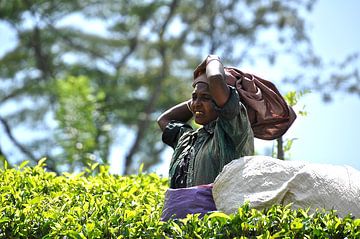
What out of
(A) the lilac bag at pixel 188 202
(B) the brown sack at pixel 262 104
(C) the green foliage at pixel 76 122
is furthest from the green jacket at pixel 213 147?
(C) the green foliage at pixel 76 122

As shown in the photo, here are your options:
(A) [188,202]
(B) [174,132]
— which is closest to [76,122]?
(B) [174,132]

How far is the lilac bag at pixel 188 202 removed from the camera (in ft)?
16.6

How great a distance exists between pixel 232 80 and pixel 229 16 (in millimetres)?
18158

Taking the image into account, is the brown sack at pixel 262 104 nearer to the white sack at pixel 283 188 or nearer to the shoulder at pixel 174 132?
the shoulder at pixel 174 132

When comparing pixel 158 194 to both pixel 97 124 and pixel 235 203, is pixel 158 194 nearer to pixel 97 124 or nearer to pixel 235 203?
pixel 235 203

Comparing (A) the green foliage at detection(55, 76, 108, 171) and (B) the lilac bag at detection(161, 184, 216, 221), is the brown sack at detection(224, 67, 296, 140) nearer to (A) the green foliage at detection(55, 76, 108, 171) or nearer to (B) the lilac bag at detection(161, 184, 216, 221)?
(B) the lilac bag at detection(161, 184, 216, 221)

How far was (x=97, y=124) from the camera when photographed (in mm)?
17469

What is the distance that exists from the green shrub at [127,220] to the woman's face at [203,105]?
0.58 m

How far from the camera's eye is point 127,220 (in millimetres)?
4949

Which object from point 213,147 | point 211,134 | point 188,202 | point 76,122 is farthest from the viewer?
point 76,122

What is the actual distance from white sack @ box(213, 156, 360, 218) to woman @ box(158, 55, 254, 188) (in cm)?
35

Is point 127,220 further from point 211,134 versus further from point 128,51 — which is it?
point 128,51

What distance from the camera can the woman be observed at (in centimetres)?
532

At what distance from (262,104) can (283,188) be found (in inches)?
32.8
